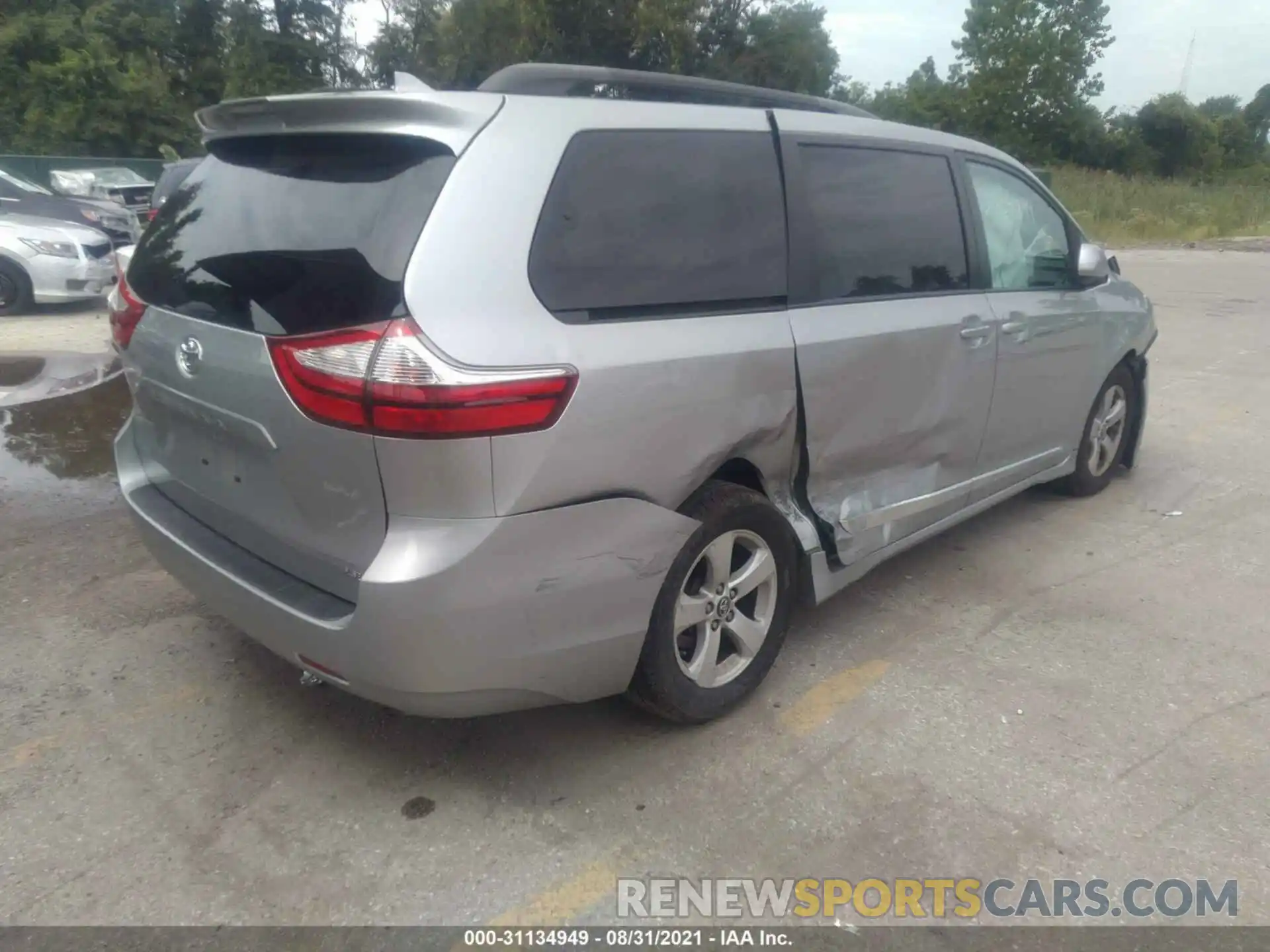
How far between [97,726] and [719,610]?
76.2 inches

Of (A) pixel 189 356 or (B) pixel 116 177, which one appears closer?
(A) pixel 189 356

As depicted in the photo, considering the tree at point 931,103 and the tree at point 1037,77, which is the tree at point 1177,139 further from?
the tree at point 931,103

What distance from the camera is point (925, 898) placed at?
8.07 ft

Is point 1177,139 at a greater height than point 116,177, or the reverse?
point 1177,139

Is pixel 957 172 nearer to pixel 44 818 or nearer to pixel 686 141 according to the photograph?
pixel 686 141

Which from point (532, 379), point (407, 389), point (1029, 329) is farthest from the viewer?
point (1029, 329)

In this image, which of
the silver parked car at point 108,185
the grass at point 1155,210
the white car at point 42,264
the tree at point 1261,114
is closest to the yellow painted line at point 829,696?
the white car at point 42,264

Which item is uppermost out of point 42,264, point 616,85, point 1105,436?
point 616,85

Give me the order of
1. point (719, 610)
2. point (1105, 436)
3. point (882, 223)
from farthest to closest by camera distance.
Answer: point (1105, 436), point (882, 223), point (719, 610)

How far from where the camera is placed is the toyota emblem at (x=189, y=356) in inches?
107

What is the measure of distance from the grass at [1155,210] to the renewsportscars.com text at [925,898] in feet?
79.6

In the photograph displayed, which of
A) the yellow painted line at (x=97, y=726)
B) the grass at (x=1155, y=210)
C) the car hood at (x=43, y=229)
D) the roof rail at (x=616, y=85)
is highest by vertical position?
the grass at (x=1155, y=210)

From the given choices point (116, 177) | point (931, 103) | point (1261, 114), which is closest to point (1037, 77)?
point (931, 103)

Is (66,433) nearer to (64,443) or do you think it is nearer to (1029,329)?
(64,443)
